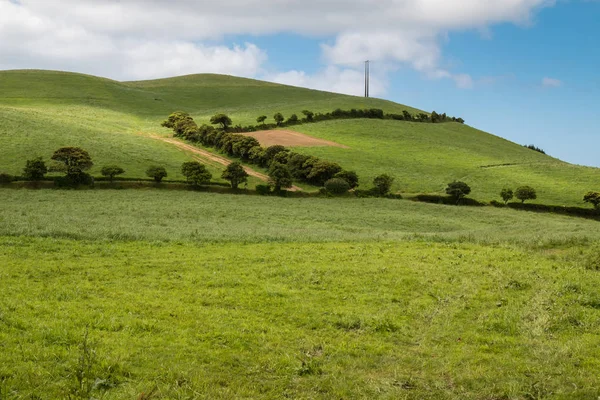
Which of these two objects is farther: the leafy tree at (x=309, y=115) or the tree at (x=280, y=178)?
the leafy tree at (x=309, y=115)

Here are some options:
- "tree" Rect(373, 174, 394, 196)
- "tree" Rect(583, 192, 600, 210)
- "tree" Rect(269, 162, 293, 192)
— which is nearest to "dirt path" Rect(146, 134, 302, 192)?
"tree" Rect(269, 162, 293, 192)

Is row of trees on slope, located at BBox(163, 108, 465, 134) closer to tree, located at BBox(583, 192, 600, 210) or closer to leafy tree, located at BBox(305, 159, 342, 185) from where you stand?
leafy tree, located at BBox(305, 159, 342, 185)

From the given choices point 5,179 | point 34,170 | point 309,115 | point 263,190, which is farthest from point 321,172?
point 309,115

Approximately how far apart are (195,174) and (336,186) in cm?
1781

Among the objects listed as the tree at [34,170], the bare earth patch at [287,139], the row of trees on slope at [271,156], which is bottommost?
the tree at [34,170]

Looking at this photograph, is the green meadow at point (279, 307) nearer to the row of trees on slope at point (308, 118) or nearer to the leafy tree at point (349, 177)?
the leafy tree at point (349, 177)

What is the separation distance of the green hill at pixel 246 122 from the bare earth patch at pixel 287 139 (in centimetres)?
365

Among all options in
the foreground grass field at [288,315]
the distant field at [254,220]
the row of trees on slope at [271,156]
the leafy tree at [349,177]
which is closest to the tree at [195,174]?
the distant field at [254,220]

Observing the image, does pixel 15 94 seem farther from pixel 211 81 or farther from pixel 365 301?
pixel 365 301

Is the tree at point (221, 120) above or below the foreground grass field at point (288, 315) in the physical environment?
above

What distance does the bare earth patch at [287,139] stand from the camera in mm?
84062

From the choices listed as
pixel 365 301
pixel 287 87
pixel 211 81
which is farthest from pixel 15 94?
pixel 365 301

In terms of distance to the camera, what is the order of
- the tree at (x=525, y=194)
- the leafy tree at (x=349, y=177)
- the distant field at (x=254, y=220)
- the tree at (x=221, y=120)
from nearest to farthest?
the distant field at (x=254, y=220) → the tree at (x=525, y=194) → the leafy tree at (x=349, y=177) → the tree at (x=221, y=120)

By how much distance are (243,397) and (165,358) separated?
7.88 ft
